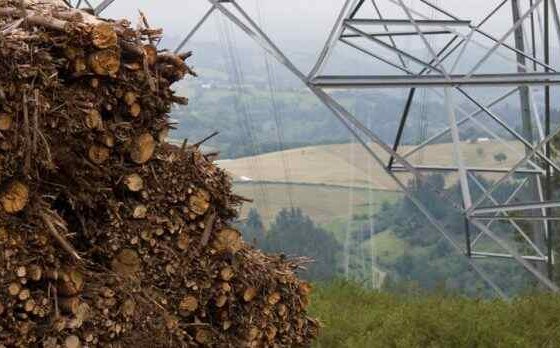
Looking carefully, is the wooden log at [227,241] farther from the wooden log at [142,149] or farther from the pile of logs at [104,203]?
the wooden log at [142,149]

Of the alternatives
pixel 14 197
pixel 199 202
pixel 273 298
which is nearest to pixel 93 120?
pixel 14 197

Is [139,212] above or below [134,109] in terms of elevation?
below

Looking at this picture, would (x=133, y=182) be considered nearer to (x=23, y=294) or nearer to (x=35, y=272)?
(x=35, y=272)

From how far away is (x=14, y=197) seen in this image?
505 centimetres

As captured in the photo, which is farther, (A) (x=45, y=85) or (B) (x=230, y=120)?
(B) (x=230, y=120)

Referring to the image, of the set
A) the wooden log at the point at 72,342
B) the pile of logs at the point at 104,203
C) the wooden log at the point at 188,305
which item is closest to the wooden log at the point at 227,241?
the pile of logs at the point at 104,203

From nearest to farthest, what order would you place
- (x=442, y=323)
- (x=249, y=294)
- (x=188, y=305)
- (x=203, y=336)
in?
(x=188, y=305)
(x=203, y=336)
(x=249, y=294)
(x=442, y=323)

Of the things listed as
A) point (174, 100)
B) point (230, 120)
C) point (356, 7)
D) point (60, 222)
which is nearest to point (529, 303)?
point (356, 7)

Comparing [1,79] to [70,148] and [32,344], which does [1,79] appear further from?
[32,344]

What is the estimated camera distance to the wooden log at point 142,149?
5.64 m

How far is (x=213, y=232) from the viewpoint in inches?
243

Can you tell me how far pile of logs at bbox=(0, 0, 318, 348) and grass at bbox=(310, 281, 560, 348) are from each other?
3406 mm

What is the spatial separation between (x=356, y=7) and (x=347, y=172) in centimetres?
4449

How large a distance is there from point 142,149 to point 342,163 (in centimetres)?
5018
